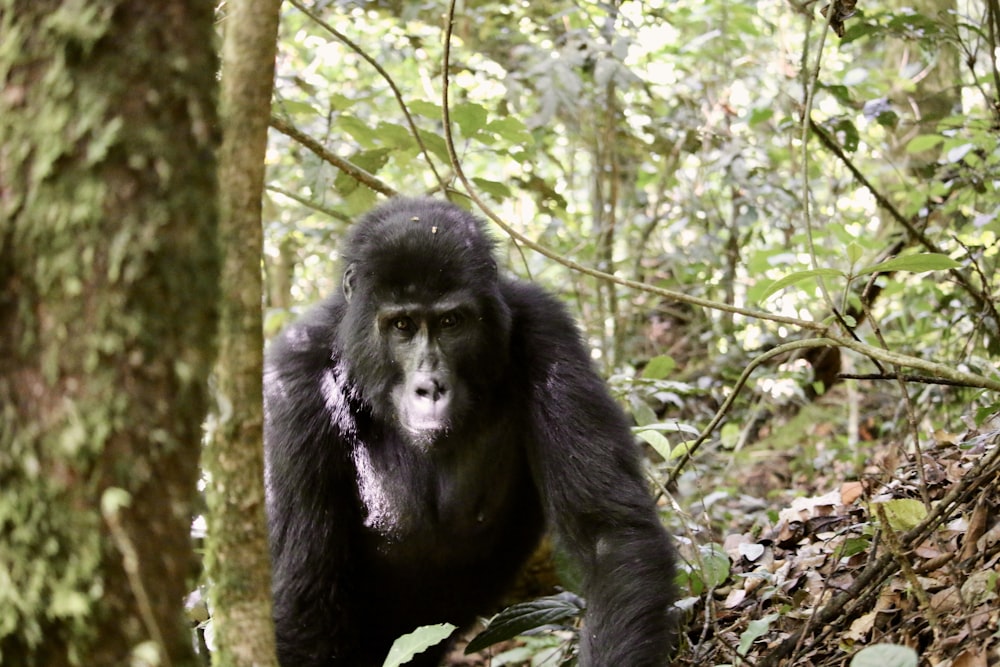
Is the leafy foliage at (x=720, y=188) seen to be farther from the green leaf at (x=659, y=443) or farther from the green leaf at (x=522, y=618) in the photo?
the green leaf at (x=522, y=618)

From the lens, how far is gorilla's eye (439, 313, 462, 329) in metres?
4.33

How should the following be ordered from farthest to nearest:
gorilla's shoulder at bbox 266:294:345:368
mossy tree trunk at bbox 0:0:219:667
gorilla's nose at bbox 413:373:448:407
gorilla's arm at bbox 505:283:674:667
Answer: gorilla's shoulder at bbox 266:294:345:368 < gorilla's nose at bbox 413:373:448:407 < gorilla's arm at bbox 505:283:674:667 < mossy tree trunk at bbox 0:0:219:667

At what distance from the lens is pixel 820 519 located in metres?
4.98

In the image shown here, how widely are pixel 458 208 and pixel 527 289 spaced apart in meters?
0.55

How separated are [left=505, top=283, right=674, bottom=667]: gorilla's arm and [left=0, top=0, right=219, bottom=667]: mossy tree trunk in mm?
2361

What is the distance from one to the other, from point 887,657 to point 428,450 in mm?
2352

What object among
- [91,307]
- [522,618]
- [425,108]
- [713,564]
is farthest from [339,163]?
[91,307]

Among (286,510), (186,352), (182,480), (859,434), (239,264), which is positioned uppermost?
(239,264)

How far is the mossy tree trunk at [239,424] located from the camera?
2109mm

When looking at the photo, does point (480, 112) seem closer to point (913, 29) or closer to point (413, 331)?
point (413, 331)

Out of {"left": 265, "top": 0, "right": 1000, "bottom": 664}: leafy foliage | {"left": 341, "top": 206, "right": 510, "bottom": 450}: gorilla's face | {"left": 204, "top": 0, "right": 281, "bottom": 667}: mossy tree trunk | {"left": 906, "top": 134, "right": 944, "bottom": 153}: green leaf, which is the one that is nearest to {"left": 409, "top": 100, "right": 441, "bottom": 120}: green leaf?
{"left": 265, "top": 0, "right": 1000, "bottom": 664}: leafy foliage

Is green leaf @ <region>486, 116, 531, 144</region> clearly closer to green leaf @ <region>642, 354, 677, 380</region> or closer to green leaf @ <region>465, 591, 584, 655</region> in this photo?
green leaf @ <region>642, 354, 677, 380</region>

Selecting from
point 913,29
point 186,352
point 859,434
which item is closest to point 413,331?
point 186,352

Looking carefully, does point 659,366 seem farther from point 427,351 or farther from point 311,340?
point 311,340
